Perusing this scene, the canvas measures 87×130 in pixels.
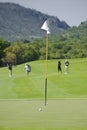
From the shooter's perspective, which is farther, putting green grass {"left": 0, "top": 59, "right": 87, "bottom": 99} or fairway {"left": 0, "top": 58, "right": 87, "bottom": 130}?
putting green grass {"left": 0, "top": 59, "right": 87, "bottom": 99}

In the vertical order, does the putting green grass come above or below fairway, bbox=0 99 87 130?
below

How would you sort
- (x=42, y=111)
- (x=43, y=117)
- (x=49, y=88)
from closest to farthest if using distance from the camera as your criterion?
(x=43, y=117)
(x=42, y=111)
(x=49, y=88)

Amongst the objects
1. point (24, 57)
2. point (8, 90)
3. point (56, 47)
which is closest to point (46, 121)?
point (8, 90)

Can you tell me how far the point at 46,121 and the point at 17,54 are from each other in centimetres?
15404

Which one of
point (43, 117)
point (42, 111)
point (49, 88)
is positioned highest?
point (43, 117)

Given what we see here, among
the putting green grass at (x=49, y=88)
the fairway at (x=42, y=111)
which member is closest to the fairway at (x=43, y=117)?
the fairway at (x=42, y=111)

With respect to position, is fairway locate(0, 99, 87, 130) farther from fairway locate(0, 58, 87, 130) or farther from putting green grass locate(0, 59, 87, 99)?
putting green grass locate(0, 59, 87, 99)

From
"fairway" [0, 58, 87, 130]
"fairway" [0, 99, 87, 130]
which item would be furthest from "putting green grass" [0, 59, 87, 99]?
"fairway" [0, 99, 87, 130]

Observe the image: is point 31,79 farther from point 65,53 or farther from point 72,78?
point 65,53

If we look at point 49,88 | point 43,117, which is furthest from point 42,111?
point 49,88

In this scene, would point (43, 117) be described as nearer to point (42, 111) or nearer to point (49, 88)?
point (42, 111)

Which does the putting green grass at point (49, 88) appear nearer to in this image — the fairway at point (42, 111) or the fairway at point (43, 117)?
the fairway at point (42, 111)

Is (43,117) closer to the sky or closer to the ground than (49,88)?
closer to the sky

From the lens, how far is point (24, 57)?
166m
